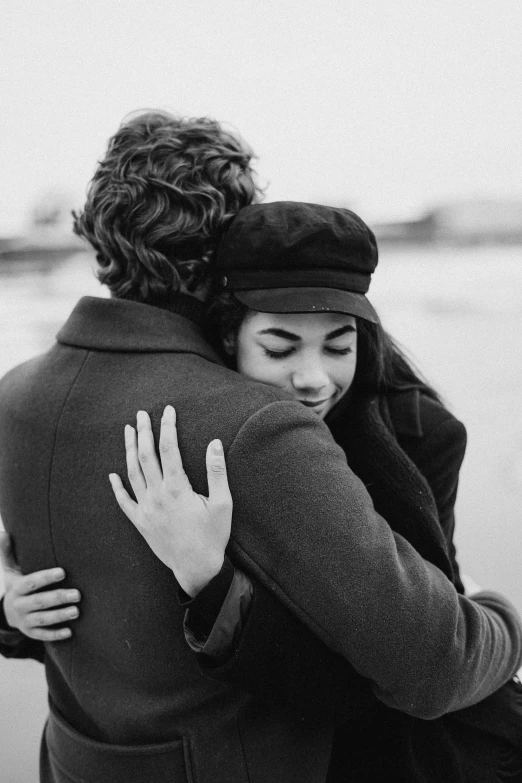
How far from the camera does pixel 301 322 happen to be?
3.04ft

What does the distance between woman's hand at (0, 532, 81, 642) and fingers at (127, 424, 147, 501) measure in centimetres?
18

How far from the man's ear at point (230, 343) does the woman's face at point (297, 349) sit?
12 millimetres

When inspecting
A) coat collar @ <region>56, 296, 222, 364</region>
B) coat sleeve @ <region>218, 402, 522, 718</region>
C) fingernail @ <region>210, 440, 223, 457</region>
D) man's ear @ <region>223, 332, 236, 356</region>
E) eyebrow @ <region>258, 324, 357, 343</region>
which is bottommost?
coat sleeve @ <region>218, 402, 522, 718</region>

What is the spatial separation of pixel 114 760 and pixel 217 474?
409 mm

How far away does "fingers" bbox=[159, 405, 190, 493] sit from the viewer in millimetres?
730

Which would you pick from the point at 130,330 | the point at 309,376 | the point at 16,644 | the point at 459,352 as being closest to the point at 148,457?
the point at 130,330

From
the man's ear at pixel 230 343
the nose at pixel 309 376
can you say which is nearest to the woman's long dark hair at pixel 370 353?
the man's ear at pixel 230 343

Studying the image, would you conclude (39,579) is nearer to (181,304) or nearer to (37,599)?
(37,599)

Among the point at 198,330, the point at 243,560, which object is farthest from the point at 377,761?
the point at 198,330

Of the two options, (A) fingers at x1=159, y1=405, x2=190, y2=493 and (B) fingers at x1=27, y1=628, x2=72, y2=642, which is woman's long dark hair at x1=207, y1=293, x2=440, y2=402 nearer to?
(A) fingers at x1=159, y1=405, x2=190, y2=493

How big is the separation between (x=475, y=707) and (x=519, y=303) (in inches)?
85.1

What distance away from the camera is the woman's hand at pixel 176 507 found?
71 centimetres

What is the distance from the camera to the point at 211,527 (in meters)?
0.72

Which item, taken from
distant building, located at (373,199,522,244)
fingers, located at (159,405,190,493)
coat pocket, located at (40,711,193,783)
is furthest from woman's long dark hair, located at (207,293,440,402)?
distant building, located at (373,199,522,244)
